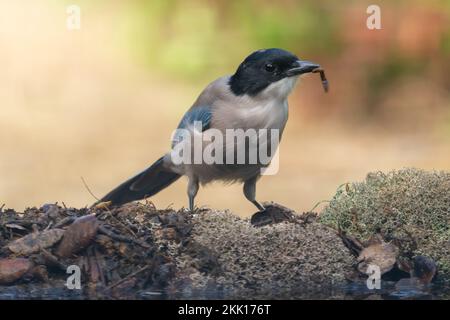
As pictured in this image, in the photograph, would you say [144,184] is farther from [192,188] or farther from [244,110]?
[244,110]

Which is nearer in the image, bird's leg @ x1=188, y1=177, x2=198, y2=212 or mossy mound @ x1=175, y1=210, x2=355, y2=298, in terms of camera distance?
mossy mound @ x1=175, y1=210, x2=355, y2=298

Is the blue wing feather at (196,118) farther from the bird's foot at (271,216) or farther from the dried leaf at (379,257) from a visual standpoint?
the dried leaf at (379,257)

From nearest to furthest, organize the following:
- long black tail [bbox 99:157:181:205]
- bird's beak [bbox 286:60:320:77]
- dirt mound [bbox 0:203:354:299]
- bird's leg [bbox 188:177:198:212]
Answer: dirt mound [bbox 0:203:354:299], bird's beak [bbox 286:60:320:77], bird's leg [bbox 188:177:198:212], long black tail [bbox 99:157:181:205]

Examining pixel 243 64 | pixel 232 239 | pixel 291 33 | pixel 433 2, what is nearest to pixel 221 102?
pixel 243 64

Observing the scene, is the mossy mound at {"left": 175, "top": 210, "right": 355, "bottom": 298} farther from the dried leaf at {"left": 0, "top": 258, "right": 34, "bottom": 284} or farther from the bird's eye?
the bird's eye

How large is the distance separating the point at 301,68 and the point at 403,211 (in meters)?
1.11

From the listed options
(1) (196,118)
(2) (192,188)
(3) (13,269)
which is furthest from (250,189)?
(3) (13,269)

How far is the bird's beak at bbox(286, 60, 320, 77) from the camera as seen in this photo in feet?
18.6

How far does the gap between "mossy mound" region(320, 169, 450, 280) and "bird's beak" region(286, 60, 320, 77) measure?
75 centimetres

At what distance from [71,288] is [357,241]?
1.50 meters

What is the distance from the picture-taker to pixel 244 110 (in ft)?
19.6

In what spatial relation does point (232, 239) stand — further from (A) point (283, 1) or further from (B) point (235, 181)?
(A) point (283, 1)

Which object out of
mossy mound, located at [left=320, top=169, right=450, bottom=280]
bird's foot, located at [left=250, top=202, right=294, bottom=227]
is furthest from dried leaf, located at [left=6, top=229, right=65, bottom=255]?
mossy mound, located at [left=320, top=169, right=450, bottom=280]

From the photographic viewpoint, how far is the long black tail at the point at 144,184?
6.68 metres
